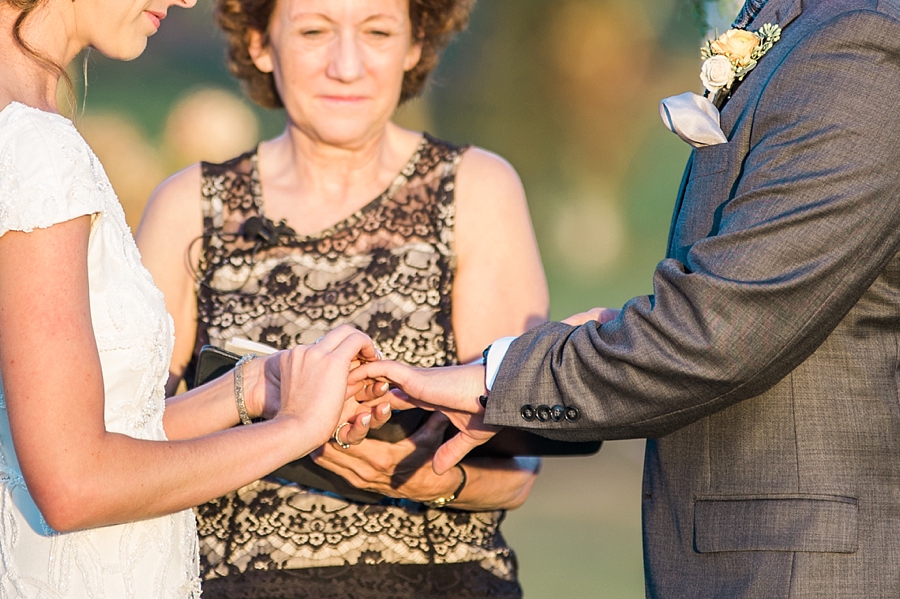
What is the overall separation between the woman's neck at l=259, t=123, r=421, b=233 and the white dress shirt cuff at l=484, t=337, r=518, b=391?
0.86m

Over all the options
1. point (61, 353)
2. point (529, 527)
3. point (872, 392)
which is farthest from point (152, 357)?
point (529, 527)

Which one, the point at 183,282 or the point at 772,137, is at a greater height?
the point at 772,137

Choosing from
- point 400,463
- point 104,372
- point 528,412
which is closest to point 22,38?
point 104,372

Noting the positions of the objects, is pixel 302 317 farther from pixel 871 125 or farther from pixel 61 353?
pixel 871 125

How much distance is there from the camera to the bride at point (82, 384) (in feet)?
4.49

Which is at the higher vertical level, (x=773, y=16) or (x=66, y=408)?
(x=773, y=16)

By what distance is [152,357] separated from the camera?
64.7 inches

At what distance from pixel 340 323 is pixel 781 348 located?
1.18m

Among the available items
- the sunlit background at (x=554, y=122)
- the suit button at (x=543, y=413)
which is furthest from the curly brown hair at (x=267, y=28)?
the sunlit background at (x=554, y=122)

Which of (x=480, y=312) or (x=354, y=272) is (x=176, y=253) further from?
(x=480, y=312)

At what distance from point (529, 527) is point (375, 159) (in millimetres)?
3950

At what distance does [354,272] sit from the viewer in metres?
2.61

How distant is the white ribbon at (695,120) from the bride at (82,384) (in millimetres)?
758

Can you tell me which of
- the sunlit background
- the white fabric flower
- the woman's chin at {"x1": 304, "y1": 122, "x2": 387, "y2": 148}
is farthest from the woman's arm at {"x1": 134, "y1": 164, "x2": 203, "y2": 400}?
the sunlit background
